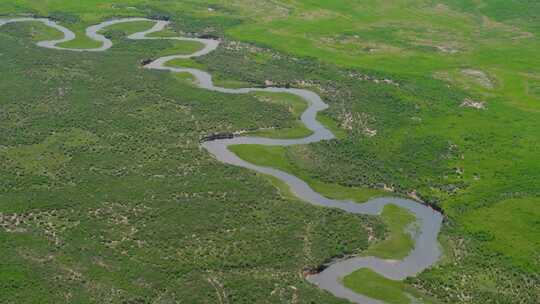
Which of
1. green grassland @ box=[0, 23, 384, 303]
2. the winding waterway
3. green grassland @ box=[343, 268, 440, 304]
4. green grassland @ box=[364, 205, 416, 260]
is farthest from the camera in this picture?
green grassland @ box=[364, 205, 416, 260]

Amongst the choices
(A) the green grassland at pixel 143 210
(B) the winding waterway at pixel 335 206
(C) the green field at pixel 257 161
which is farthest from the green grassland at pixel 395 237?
(A) the green grassland at pixel 143 210

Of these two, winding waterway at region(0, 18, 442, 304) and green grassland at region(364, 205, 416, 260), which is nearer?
winding waterway at region(0, 18, 442, 304)

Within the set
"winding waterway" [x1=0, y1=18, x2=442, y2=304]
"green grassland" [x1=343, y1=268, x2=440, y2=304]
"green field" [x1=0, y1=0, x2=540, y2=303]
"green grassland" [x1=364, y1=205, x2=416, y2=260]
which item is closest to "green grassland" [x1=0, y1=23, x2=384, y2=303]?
"green field" [x1=0, y1=0, x2=540, y2=303]

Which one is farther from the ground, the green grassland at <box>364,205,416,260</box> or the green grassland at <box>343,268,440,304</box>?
the green grassland at <box>364,205,416,260</box>

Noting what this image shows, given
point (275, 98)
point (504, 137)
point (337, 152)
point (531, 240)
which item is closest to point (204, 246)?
point (337, 152)

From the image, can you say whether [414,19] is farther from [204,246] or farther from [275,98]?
[204,246]

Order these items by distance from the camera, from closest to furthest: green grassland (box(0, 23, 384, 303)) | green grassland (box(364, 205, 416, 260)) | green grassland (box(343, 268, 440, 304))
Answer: green grassland (box(0, 23, 384, 303)) < green grassland (box(343, 268, 440, 304)) < green grassland (box(364, 205, 416, 260))

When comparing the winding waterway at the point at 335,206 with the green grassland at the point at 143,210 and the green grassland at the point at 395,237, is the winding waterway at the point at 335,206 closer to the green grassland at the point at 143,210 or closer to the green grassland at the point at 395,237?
the green grassland at the point at 395,237

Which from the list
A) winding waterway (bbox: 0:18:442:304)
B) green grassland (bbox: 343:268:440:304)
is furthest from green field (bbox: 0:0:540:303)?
winding waterway (bbox: 0:18:442:304)

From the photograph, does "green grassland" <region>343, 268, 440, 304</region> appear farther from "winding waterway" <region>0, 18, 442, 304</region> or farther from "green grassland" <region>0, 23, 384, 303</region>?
"green grassland" <region>0, 23, 384, 303</region>
